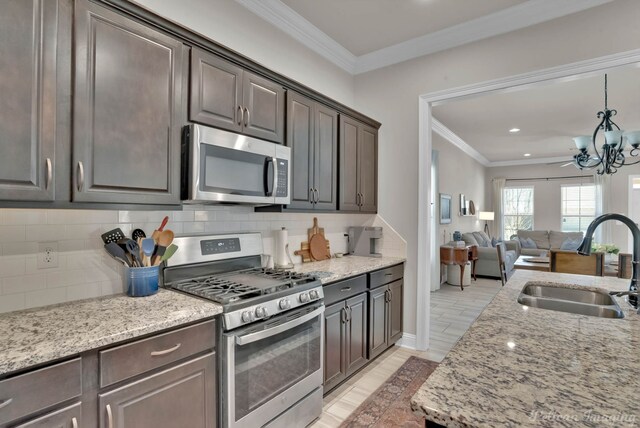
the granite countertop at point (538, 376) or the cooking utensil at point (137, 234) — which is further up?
the cooking utensil at point (137, 234)

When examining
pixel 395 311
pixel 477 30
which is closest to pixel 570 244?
pixel 395 311

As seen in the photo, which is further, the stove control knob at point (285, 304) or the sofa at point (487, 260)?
the sofa at point (487, 260)

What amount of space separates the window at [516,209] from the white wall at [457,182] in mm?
830

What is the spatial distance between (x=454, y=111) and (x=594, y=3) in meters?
2.64

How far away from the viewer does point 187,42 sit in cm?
179

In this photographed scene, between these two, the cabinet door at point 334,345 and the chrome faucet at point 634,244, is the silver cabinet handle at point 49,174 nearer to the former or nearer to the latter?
the cabinet door at point 334,345

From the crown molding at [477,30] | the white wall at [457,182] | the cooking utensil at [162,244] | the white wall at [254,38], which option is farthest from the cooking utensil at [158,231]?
the white wall at [457,182]

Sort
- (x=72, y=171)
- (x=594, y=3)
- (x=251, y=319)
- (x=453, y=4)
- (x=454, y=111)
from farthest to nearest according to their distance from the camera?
(x=454, y=111)
(x=453, y=4)
(x=594, y=3)
(x=251, y=319)
(x=72, y=171)

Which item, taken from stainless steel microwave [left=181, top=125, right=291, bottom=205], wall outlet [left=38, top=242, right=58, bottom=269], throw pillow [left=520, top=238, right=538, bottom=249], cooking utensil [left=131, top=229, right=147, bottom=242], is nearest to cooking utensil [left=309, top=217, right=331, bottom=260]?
stainless steel microwave [left=181, top=125, right=291, bottom=205]

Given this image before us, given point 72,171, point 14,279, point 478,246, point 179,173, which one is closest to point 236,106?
point 179,173

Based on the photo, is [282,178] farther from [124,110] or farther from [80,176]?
[80,176]

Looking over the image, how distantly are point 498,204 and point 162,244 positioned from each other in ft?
32.2

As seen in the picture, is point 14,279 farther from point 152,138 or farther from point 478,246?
point 478,246

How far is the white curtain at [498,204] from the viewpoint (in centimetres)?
947
